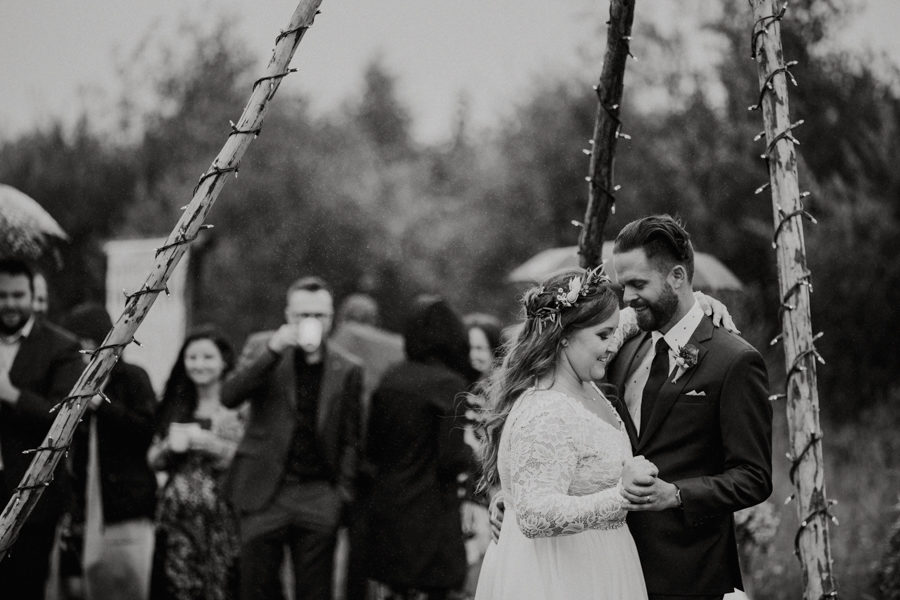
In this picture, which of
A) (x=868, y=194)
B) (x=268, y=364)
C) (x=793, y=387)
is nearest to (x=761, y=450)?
(x=793, y=387)

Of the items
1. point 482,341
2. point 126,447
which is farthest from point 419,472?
point 126,447

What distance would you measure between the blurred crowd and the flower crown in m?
2.22

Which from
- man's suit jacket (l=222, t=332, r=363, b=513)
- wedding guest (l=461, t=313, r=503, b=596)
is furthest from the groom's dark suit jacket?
wedding guest (l=461, t=313, r=503, b=596)

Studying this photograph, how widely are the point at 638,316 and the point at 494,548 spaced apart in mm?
919

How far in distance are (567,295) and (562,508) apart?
0.68 meters

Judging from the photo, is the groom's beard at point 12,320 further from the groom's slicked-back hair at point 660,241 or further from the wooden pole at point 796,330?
the wooden pole at point 796,330

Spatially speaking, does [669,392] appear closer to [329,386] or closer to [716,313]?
[716,313]

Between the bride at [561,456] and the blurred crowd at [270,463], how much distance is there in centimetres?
220

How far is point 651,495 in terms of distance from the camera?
3.07 meters

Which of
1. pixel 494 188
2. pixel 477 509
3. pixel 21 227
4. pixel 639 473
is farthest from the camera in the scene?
pixel 494 188

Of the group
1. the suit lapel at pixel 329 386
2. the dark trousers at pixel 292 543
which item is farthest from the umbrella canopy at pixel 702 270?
the dark trousers at pixel 292 543

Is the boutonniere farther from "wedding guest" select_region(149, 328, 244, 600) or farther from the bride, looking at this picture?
"wedding guest" select_region(149, 328, 244, 600)

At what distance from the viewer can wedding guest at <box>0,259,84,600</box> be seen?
5.10m

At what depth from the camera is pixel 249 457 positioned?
233 inches
